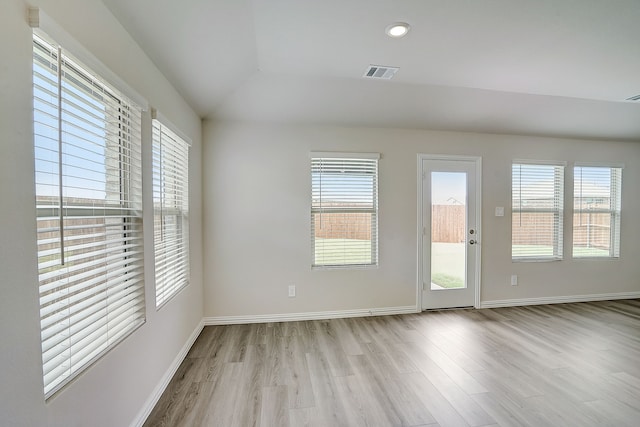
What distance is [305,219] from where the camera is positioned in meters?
3.14

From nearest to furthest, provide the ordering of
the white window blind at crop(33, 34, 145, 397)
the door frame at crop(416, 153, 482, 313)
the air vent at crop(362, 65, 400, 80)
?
the white window blind at crop(33, 34, 145, 397) → the air vent at crop(362, 65, 400, 80) → the door frame at crop(416, 153, 482, 313)

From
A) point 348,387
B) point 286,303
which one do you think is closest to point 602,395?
point 348,387

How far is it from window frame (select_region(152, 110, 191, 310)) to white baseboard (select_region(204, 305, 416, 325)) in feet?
2.62

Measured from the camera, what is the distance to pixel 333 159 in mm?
3182

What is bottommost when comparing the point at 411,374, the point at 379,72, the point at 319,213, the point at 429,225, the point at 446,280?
the point at 411,374

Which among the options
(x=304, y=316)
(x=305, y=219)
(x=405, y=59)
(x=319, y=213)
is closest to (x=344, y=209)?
(x=319, y=213)

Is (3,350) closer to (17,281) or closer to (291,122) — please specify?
(17,281)

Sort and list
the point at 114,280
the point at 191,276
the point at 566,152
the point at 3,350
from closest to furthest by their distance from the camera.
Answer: the point at 3,350, the point at 114,280, the point at 191,276, the point at 566,152

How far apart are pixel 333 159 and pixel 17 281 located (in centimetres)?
275

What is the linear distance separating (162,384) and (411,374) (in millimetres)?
1895

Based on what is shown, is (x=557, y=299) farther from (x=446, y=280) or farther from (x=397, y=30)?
(x=397, y=30)

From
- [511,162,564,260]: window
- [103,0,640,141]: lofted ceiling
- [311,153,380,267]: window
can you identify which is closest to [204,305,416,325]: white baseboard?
[311,153,380,267]: window

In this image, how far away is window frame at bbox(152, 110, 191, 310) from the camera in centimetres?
190

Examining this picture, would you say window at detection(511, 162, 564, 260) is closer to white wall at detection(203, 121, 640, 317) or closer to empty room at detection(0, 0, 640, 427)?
empty room at detection(0, 0, 640, 427)
